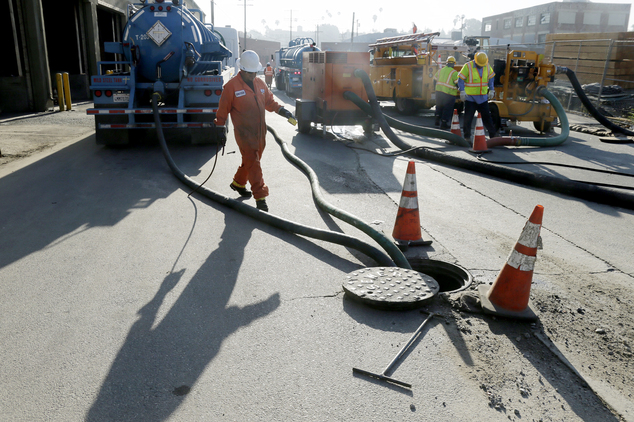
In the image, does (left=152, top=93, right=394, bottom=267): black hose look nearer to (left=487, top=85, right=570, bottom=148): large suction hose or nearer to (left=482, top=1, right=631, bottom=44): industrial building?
(left=487, top=85, right=570, bottom=148): large suction hose

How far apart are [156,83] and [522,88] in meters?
8.59

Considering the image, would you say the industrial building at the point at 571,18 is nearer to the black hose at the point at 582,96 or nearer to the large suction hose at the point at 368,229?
the black hose at the point at 582,96

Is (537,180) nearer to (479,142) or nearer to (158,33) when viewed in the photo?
(479,142)

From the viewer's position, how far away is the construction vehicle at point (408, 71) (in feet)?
50.5

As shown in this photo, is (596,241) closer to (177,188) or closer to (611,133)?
(177,188)

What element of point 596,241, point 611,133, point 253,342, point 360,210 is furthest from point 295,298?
point 611,133

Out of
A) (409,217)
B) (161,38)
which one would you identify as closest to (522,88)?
(161,38)

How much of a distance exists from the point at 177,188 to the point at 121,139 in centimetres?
372

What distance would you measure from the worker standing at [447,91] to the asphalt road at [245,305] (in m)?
5.36

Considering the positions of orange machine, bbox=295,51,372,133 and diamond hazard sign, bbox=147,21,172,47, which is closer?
diamond hazard sign, bbox=147,21,172,47

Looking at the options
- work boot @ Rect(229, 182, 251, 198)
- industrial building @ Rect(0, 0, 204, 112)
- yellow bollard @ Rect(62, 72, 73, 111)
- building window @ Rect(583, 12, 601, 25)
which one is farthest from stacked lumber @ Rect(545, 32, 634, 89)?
building window @ Rect(583, 12, 601, 25)

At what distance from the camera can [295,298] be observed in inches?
151

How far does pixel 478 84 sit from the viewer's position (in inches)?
415

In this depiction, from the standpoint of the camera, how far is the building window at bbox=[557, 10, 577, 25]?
2242 inches
